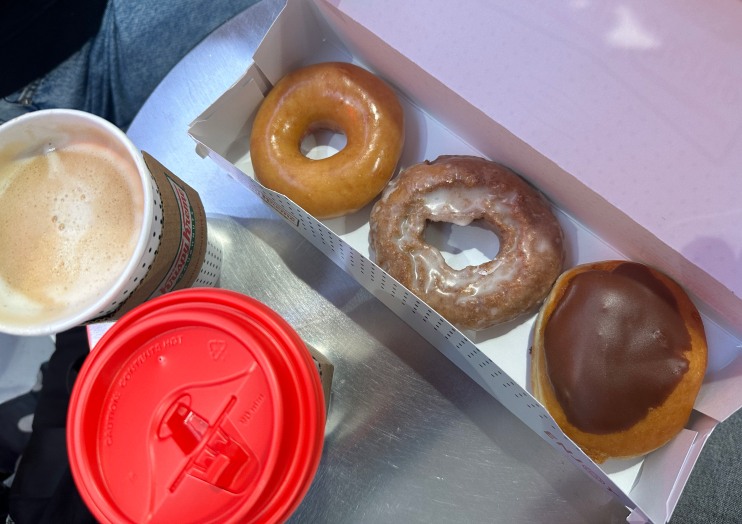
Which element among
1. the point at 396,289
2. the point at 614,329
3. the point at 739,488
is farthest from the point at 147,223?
the point at 739,488

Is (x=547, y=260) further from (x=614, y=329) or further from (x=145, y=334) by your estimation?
(x=145, y=334)

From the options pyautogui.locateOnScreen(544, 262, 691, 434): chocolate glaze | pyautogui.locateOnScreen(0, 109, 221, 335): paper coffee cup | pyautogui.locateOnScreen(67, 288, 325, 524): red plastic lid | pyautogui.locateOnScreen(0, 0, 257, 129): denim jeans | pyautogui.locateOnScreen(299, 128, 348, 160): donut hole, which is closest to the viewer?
pyautogui.locateOnScreen(67, 288, 325, 524): red plastic lid

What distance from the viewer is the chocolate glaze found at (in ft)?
2.77

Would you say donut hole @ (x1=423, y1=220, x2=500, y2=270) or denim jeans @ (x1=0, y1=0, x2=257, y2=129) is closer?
donut hole @ (x1=423, y1=220, x2=500, y2=270)

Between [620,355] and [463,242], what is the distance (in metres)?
0.33

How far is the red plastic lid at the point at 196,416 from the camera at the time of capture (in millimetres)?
639

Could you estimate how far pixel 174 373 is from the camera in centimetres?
67

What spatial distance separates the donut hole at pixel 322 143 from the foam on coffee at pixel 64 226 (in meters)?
0.39

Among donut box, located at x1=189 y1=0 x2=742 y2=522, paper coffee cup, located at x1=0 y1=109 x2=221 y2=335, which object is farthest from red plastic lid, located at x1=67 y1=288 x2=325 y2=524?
donut box, located at x1=189 y1=0 x2=742 y2=522

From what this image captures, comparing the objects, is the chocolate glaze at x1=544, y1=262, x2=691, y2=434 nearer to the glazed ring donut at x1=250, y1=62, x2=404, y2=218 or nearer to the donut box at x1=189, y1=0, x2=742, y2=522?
the donut box at x1=189, y1=0, x2=742, y2=522

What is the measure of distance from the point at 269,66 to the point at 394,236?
1.20 ft

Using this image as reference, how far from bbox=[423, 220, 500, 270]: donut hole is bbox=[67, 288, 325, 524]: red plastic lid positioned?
43cm

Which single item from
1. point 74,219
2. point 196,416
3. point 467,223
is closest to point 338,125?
point 467,223

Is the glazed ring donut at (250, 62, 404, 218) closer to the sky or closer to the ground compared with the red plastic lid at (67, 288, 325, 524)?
closer to the sky
